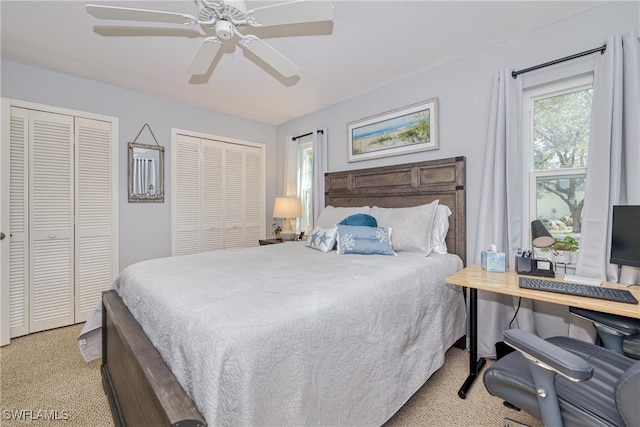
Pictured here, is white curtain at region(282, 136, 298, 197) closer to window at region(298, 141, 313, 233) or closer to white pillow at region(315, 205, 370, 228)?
window at region(298, 141, 313, 233)

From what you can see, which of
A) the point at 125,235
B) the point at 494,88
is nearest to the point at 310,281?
the point at 494,88

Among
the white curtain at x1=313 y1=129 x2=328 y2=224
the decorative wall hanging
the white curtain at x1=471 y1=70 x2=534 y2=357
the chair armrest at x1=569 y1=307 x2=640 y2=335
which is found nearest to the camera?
the chair armrest at x1=569 y1=307 x2=640 y2=335

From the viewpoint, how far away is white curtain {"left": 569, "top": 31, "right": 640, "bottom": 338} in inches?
67.1

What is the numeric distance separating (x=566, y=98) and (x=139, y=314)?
3194mm

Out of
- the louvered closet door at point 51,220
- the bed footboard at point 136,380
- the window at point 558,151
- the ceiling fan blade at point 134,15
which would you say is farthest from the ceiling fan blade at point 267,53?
the louvered closet door at point 51,220

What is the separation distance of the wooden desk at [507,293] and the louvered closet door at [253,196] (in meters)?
3.11

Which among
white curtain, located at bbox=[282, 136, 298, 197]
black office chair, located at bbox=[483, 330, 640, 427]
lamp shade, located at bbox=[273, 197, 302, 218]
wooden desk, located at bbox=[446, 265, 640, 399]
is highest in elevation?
white curtain, located at bbox=[282, 136, 298, 197]

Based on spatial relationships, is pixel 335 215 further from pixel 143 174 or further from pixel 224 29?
pixel 143 174

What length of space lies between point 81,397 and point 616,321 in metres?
3.08

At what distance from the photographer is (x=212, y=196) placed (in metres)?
3.90

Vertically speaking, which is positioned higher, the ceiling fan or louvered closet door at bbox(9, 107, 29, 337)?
the ceiling fan

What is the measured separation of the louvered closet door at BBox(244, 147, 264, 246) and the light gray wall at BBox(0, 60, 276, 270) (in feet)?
1.89

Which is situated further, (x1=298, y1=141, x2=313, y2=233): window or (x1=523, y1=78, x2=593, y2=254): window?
(x1=298, y1=141, x2=313, y2=233): window

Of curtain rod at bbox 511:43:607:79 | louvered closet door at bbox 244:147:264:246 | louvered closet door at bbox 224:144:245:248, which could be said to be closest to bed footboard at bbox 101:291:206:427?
louvered closet door at bbox 224:144:245:248
